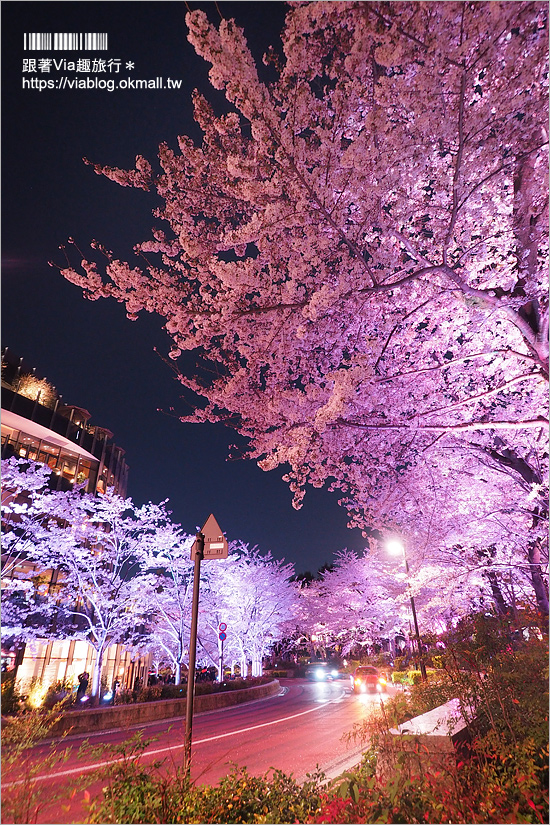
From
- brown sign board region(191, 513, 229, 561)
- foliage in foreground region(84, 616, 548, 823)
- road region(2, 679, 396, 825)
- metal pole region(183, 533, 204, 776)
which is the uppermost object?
brown sign board region(191, 513, 229, 561)

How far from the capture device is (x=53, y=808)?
496cm

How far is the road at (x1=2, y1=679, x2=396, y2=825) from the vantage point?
23.0 ft

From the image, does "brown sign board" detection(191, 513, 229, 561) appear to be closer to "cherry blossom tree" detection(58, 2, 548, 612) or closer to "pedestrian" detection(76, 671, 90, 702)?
"cherry blossom tree" detection(58, 2, 548, 612)

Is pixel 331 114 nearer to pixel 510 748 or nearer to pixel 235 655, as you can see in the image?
pixel 510 748

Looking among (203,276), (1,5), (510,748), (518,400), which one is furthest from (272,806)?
(518,400)

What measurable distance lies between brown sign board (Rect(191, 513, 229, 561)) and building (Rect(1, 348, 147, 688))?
76.7 feet

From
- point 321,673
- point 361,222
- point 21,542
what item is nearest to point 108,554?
point 21,542

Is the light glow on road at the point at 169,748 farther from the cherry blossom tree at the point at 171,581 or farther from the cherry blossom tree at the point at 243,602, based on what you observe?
the cherry blossom tree at the point at 243,602

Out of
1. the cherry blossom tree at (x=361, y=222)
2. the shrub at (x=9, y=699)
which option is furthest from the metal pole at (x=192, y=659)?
the shrub at (x=9, y=699)

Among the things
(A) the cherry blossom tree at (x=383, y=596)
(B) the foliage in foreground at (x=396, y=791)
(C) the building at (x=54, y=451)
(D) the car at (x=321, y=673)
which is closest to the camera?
(B) the foliage in foreground at (x=396, y=791)

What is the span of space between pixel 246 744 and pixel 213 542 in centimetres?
751

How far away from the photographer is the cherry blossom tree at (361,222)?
16.7ft

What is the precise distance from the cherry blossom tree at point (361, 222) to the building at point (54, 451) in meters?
23.8

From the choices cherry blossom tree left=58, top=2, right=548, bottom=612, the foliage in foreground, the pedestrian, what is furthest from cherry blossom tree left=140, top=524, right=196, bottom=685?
the foliage in foreground
